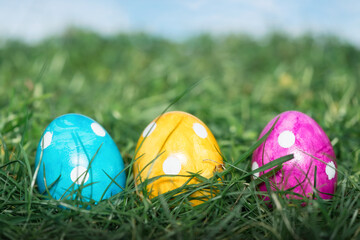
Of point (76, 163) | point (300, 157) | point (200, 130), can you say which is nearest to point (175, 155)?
point (200, 130)

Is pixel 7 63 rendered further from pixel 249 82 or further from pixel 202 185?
pixel 202 185

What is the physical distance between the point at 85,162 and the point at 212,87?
2.27m

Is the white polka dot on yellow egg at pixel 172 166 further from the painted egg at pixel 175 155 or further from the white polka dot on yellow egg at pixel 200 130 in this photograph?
the white polka dot on yellow egg at pixel 200 130

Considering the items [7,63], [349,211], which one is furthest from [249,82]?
[7,63]

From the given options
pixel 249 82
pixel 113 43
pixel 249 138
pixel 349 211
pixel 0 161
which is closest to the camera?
pixel 349 211

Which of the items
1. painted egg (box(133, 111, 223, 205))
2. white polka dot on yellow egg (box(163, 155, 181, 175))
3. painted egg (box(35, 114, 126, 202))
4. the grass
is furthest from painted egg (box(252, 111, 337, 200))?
painted egg (box(35, 114, 126, 202))

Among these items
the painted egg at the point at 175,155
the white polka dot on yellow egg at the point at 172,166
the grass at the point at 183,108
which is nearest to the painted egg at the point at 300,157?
the grass at the point at 183,108

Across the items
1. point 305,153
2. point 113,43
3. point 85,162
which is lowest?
point 85,162

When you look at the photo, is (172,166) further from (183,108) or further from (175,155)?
(183,108)

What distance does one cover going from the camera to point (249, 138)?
2258mm

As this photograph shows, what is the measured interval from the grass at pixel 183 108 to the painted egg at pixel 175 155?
0.23ft

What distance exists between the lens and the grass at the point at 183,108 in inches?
49.8

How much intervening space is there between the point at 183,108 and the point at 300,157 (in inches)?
58.4

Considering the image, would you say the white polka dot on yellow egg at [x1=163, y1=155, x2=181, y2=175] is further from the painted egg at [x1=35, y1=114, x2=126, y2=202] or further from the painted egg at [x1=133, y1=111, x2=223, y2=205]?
the painted egg at [x1=35, y1=114, x2=126, y2=202]
